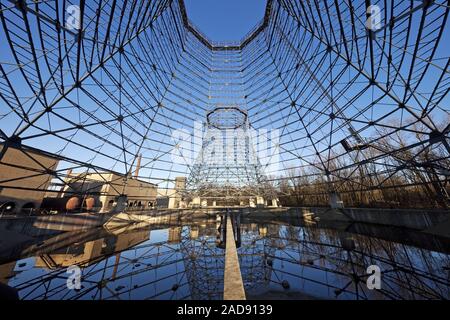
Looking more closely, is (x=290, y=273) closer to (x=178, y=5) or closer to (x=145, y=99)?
(x=145, y=99)

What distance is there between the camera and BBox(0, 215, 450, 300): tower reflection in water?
3.85 metres

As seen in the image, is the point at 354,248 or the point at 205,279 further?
the point at 354,248

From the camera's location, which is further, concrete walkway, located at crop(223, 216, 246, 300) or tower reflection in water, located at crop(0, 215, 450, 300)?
tower reflection in water, located at crop(0, 215, 450, 300)

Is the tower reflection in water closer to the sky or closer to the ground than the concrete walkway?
closer to the ground

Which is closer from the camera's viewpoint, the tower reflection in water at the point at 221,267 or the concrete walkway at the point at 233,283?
the concrete walkway at the point at 233,283

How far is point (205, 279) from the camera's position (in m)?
4.66

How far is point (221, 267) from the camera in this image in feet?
A: 17.9

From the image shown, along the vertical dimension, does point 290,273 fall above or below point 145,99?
below

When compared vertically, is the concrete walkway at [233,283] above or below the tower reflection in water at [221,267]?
above

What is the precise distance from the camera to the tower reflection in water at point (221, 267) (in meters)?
3.85
